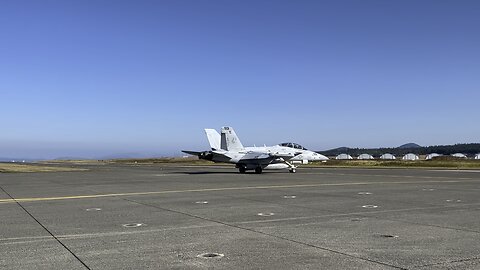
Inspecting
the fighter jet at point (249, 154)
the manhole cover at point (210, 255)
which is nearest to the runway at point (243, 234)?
the manhole cover at point (210, 255)

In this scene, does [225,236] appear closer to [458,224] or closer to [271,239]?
[271,239]

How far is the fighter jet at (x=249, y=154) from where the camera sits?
1622 inches

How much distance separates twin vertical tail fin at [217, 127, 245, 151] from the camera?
4253cm

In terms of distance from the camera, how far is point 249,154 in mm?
42031

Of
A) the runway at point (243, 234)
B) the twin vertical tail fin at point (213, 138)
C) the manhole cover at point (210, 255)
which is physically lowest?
the manhole cover at point (210, 255)

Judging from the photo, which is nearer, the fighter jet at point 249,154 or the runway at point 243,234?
the runway at point 243,234

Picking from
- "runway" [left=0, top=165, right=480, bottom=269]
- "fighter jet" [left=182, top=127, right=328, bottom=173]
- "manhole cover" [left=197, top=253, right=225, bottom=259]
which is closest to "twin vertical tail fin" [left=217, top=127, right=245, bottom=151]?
"fighter jet" [left=182, top=127, right=328, bottom=173]

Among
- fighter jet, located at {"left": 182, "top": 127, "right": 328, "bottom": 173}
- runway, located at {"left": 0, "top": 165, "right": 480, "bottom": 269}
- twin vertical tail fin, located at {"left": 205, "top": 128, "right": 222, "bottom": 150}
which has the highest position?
twin vertical tail fin, located at {"left": 205, "top": 128, "right": 222, "bottom": 150}

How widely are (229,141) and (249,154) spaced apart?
7.26 ft

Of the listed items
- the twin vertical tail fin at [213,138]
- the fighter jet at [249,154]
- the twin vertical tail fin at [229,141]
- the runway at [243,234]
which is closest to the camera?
the runway at [243,234]

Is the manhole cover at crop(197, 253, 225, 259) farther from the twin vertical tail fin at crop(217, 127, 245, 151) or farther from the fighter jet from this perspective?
the twin vertical tail fin at crop(217, 127, 245, 151)

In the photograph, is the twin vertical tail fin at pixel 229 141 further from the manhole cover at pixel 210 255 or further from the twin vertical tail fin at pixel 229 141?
the manhole cover at pixel 210 255

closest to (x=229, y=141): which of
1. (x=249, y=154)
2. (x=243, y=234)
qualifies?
(x=249, y=154)

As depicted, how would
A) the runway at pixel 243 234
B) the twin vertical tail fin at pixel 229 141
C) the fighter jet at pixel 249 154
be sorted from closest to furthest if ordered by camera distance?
the runway at pixel 243 234
the fighter jet at pixel 249 154
the twin vertical tail fin at pixel 229 141
